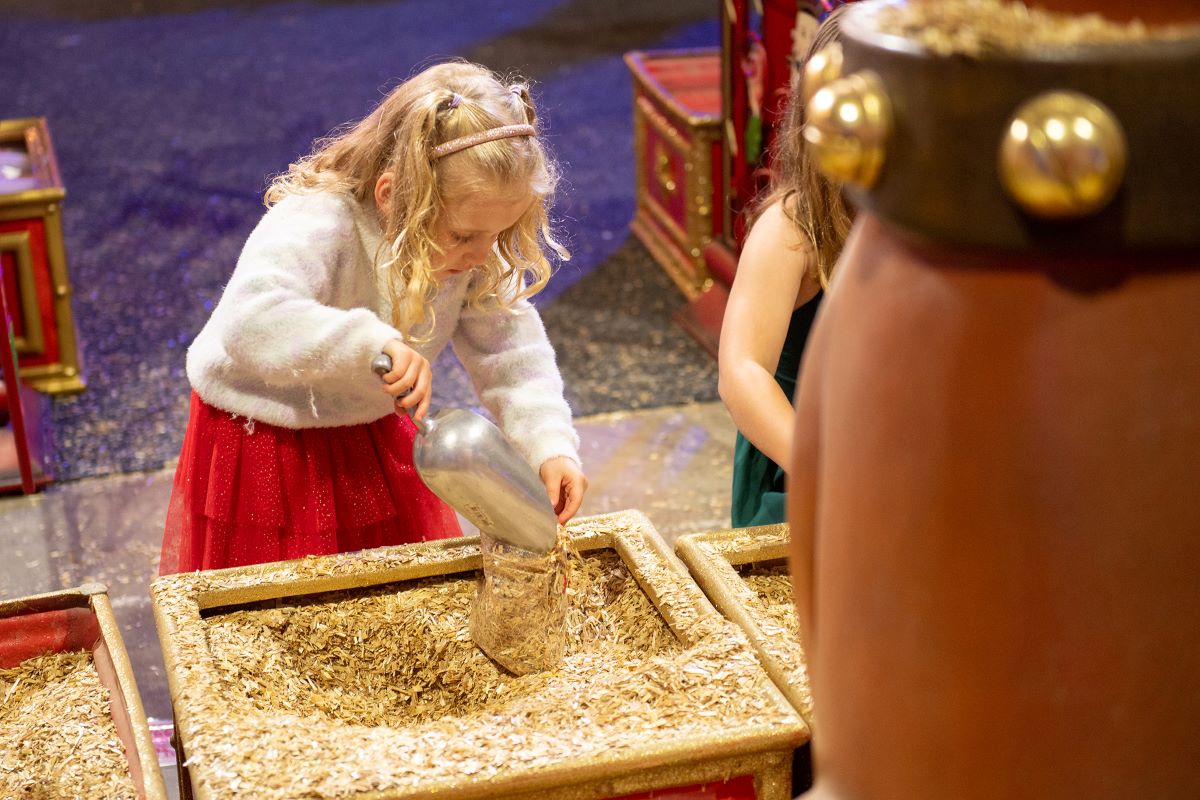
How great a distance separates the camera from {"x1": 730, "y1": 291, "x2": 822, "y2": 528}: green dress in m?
1.47

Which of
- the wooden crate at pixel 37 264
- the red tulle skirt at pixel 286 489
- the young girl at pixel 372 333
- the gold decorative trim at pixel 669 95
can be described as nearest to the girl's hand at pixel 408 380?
the young girl at pixel 372 333

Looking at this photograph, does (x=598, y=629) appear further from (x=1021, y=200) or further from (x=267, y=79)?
A: (x=267, y=79)

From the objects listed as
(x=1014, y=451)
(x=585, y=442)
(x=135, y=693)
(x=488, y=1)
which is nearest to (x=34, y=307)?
(x=585, y=442)

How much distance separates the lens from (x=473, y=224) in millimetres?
1346

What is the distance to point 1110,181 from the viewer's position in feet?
1.50

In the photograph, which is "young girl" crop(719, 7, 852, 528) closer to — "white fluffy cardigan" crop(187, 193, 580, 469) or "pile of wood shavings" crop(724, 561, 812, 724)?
"pile of wood shavings" crop(724, 561, 812, 724)

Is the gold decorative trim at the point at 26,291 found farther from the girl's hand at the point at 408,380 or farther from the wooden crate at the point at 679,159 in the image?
the girl's hand at the point at 408,380

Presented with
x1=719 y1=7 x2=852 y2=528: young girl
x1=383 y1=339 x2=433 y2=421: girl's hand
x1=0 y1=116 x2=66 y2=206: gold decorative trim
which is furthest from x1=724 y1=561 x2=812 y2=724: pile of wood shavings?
x1=0 y1=116 x2=66 y2=206: gold decorative trim

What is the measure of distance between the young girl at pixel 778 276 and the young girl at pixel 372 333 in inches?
8.6

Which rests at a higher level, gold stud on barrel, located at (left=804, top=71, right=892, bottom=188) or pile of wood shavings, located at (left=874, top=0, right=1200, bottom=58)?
pile of wood shavings, located at (left=874, top=0, right=1200, bottom=58)

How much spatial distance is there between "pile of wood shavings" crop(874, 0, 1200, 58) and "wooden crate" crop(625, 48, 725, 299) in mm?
2799

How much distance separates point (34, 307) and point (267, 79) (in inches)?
115

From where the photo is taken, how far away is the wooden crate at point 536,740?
952 millimetres

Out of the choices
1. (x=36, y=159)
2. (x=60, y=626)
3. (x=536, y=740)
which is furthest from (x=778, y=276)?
(x=36, y=159)
